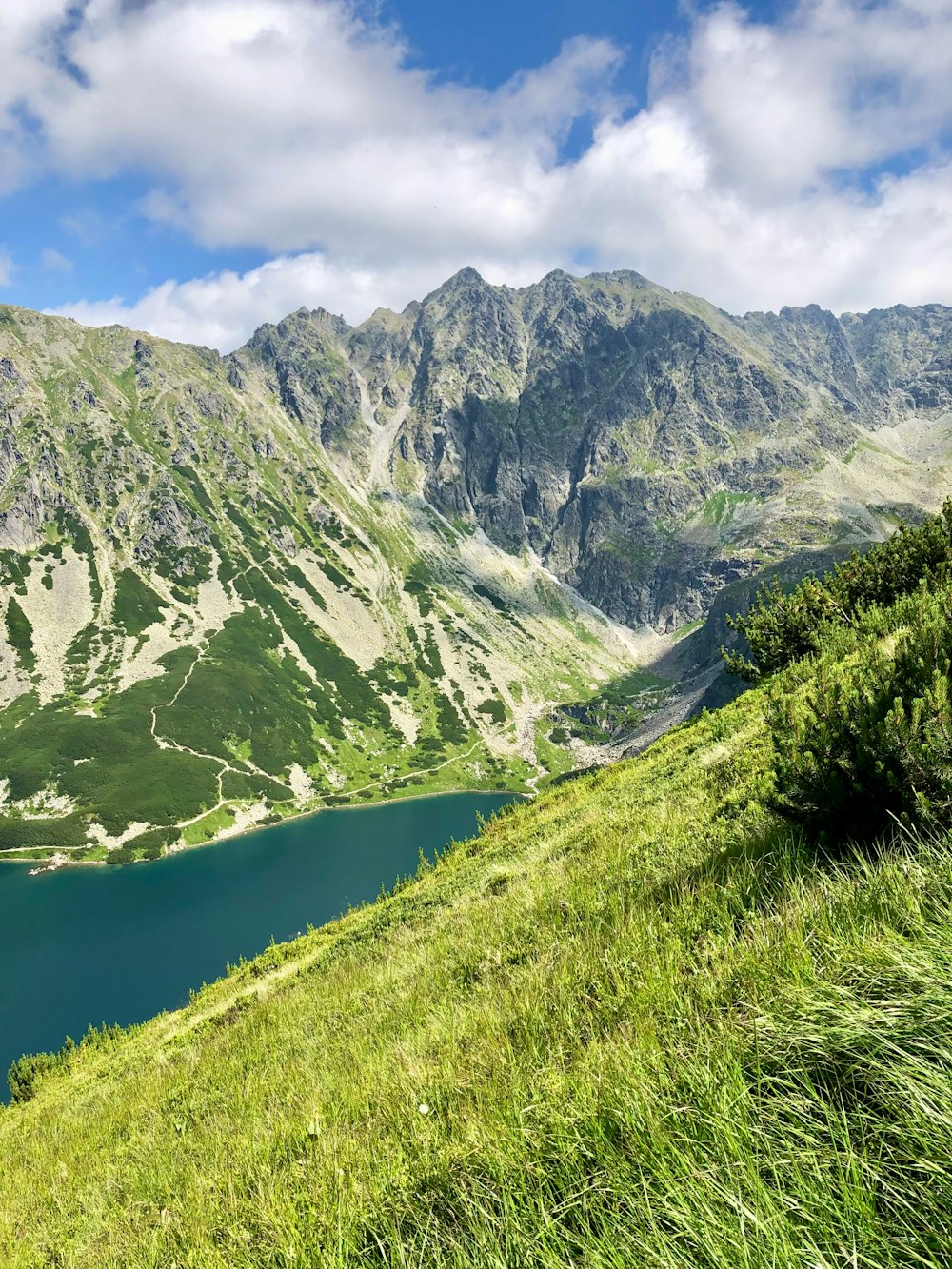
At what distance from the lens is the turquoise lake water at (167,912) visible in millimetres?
94812

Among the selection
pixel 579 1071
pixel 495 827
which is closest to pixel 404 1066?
pixel 579 1071

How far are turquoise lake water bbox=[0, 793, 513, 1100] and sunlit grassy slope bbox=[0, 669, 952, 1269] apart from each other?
88.4 metres

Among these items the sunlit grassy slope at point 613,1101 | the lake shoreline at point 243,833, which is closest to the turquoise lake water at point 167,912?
the lake shoreline at point 243,833

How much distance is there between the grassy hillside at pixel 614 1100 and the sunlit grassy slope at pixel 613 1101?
17mm

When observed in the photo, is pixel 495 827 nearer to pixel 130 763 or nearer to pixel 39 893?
pixel 39 893

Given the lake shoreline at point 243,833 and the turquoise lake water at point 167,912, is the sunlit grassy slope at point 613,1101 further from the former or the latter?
the lake shoreline at point 243,833

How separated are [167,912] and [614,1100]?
14526cm

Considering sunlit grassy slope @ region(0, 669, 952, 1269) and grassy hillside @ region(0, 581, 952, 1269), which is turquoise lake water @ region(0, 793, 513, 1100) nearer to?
grassy hillside @ region(0, 581, 952, 1269)

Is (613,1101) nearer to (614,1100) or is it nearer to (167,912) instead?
(614,1100)

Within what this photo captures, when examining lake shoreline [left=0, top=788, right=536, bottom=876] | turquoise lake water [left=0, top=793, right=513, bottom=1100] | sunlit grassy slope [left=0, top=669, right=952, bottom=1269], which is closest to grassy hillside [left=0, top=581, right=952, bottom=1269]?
sunlit grassy slope [left=0, top=669, right=952, bottom=1269]

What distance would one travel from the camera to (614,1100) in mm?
2975

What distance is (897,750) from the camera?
4867 mm

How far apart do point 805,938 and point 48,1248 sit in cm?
868

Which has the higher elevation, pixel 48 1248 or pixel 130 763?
pixel 130 763
